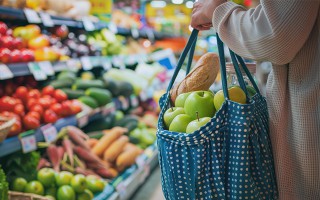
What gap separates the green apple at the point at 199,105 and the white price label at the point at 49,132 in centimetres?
159

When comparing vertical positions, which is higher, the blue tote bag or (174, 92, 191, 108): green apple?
(174, 92, 191, 108): green apple

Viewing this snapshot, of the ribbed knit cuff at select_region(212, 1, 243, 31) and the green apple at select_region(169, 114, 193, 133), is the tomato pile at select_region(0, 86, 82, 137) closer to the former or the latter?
the green apple at select_region(169, 114, 193, 133)

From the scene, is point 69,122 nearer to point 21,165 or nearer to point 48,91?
point 48,91

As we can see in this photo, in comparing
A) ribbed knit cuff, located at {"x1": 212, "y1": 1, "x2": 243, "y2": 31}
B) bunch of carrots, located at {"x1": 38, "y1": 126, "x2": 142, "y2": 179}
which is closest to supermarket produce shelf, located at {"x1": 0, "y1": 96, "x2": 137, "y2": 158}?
bunch of carrots, located at {"x1": 38, "y1": 126, "x2": 142, "y2": 179}

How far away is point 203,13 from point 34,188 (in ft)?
5.29

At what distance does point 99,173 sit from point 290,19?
243cm

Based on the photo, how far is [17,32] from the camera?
3.22 metres

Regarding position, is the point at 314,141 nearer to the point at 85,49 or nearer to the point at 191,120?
the point at 191,120

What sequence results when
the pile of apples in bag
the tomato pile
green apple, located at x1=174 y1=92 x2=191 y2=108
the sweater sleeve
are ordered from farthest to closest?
the tomato pile, green apple, located at x1=174 y1=92 x2=191 y2=108, the pile of apples in bag, the sweater sleeve

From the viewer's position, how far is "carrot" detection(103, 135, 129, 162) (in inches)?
134

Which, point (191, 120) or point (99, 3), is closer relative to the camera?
point (191, 120)

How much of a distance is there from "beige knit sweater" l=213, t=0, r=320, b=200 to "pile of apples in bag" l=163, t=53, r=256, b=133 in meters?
0.13

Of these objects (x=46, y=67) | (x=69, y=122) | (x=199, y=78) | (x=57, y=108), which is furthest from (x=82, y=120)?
(x=199, y=78)

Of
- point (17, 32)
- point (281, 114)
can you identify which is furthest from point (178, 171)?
point (17, 32)
